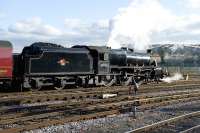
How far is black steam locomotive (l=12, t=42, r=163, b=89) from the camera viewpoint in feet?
81.3

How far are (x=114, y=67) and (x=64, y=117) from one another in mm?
16671

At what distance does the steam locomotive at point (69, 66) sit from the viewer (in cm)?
2439

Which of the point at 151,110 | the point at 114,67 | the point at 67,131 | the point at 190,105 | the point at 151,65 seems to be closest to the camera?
the point at 67,131

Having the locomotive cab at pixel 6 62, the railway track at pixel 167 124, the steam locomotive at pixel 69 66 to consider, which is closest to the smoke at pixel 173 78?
the steam locomotive at pixel 69 66

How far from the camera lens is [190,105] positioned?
19.2m

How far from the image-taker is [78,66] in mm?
28062

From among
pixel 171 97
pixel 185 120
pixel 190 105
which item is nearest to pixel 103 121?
pixel 185 120

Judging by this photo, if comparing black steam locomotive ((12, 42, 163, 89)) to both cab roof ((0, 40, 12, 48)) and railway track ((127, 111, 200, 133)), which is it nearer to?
cab roof ((0, 40, 12, 48))

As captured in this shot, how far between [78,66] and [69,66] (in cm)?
80

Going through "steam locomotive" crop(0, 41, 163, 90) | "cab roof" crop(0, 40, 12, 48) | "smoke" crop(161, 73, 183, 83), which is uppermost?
"cab roof" crop(0, 40, 12, 48)

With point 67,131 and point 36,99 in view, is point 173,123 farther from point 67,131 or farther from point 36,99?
point 36,99

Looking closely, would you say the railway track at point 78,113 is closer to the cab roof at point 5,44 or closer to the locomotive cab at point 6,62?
the locomotive cab at point 6,62

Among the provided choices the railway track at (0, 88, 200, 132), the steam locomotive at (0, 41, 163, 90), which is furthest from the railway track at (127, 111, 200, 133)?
the steam locomotive at (0, 41, 163, 90)

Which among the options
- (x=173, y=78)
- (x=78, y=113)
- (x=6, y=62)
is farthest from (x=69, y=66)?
(x=173, y=78)
